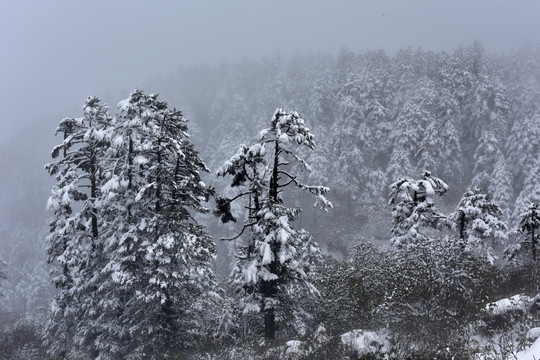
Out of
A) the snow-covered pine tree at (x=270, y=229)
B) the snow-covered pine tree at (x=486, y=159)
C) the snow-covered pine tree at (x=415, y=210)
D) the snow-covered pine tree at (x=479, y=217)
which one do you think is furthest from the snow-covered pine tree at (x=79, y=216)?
the snow-covered pine tree at (x=486, y=159)

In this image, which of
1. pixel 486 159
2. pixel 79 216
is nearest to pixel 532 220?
pixel 79 216

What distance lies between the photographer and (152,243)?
46.8 feet

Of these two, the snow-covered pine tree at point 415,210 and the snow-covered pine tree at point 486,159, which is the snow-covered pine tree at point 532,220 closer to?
the snow-covered pine tree at point 415,210

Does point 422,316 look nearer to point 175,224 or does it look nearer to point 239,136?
point 175,224

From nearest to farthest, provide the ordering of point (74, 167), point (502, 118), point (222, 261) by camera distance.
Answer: point (74, 167) → point (222, 261) → point (502, 118)

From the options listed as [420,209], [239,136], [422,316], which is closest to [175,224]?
[422,316]

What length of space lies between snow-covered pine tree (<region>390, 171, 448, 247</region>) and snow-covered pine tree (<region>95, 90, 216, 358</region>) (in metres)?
10.8

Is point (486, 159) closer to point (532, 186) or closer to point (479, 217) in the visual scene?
point (532, 186)

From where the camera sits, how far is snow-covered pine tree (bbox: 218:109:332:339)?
40.7 ft

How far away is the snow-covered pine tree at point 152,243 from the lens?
14.2 meters

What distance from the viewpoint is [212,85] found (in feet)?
312

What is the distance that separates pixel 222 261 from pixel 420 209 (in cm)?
3468

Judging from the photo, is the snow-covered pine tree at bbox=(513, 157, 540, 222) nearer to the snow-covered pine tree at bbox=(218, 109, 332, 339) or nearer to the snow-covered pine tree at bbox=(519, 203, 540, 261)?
the snow-covered pine tree at bbox=(519, 203, 540, 261)

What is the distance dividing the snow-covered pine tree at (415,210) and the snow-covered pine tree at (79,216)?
1481 cm
